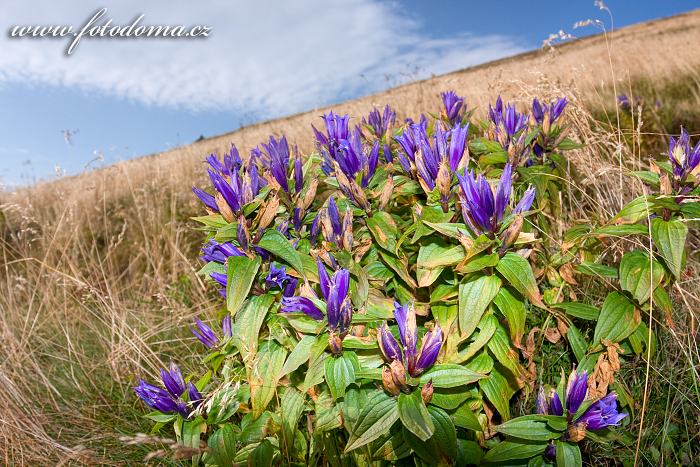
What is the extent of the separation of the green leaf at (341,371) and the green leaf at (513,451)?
1.71ft

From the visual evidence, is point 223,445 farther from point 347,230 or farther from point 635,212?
point 635,212

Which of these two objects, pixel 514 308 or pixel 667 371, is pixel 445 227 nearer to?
pixel 514 308

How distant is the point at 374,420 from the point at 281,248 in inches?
22.4

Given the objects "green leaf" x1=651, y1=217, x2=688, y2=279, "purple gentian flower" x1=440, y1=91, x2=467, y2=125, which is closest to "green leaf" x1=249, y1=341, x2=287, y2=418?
"green leaf" x1=651, y1=217, x2=688, y2=279

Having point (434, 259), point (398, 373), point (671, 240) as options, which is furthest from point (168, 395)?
point (671, 240)

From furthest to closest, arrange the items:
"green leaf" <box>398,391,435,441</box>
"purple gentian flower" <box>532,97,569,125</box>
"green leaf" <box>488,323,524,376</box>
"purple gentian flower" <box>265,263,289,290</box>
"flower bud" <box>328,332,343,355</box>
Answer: "purple gentian flower" <box>532,97,569,125</box> → "purple gentian flower" <box>265,263,289,290</box> → "green leaf" <box>488,323,524,376</box> → "flower bud" <box>328,332,343,355</box> → "green leaf" <box>398,391,435,441</box>

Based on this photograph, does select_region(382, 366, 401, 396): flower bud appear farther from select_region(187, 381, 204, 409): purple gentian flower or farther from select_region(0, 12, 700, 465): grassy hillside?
select_region(0, 12, 700, 465): grassy hillside

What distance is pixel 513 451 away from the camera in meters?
1.61

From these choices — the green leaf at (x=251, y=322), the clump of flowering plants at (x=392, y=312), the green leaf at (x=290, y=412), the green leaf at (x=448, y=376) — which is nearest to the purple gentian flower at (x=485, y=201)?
the clump of flowering plants at (x=392, y=312)

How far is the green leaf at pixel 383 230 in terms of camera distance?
5.54 feet

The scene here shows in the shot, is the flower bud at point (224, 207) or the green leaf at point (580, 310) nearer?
the flower bud at point (224, 207)

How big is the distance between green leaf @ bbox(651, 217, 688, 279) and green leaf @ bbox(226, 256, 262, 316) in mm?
1265

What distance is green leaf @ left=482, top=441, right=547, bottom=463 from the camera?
1.60 meters

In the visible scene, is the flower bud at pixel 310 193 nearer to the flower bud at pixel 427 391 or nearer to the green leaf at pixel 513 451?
the flower bud at pixel 427 391
